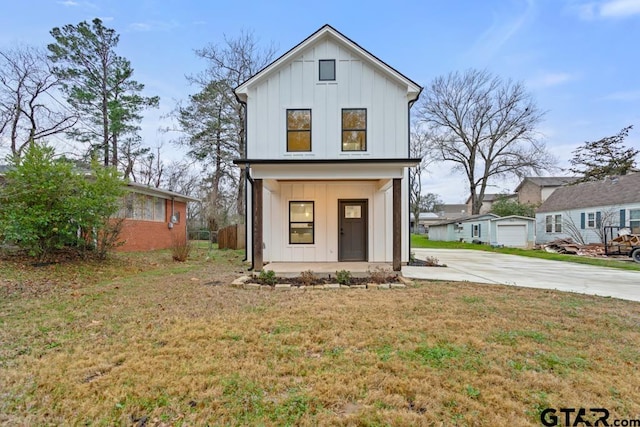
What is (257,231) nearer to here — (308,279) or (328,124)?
(308,279)

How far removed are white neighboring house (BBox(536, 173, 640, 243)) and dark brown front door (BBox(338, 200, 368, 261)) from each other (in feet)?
53.2

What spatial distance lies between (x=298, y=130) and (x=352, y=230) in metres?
3.62

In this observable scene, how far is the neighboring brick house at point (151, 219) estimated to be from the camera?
1384cm

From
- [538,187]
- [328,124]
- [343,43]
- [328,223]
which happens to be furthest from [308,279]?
[538,187]

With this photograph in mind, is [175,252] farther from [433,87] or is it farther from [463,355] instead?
[433,87]

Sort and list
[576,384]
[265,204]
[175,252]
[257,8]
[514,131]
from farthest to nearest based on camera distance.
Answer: [514,131] → [257,8] → [175,252] → [265,204] → [576,384]

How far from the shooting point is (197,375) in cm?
278

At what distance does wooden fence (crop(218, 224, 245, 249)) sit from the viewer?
17.1 metres

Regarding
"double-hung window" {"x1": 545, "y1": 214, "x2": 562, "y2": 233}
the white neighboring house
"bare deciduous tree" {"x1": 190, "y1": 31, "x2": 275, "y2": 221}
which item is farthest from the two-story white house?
"double-hung window" {"x1": 545, "y1": 214, "x2": 562, "y2": 233}

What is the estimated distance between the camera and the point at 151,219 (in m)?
15.8

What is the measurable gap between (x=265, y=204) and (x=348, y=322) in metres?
6.48

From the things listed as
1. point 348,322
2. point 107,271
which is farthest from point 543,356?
point 107,271

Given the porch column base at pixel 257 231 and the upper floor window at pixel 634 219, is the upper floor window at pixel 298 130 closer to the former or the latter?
the porch column base at pixel 257 231

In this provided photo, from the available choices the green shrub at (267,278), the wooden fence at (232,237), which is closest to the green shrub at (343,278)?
the green shrub at (267,278)
